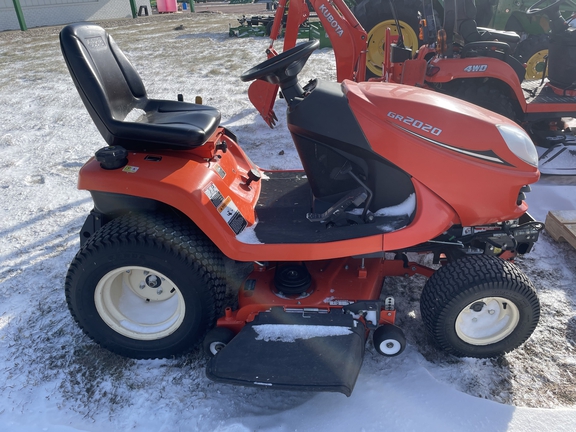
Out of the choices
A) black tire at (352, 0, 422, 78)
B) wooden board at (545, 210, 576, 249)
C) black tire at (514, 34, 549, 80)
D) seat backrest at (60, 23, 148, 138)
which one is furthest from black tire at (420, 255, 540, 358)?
black tire at (514, 34, 549, 80)

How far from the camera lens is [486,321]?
2.08m

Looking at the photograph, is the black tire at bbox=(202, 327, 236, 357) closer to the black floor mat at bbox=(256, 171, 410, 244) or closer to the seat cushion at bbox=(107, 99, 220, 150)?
the black floor mat at bbox=(256, 171, 410, 244)

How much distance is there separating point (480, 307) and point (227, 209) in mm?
1233

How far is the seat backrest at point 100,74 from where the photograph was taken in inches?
82.0

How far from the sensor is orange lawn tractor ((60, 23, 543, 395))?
1.90m

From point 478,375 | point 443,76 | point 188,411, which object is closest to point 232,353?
point 188,411

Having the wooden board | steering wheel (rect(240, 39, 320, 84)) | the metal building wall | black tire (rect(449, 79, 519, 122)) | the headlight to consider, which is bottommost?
the metal building wall

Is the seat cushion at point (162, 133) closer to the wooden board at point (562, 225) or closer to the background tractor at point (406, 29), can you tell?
the wooden board at point (562, 225)

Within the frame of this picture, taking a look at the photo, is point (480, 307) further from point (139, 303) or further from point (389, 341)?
point (139, 303)

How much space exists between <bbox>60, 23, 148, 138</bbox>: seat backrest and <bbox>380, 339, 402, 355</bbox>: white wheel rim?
1632mm

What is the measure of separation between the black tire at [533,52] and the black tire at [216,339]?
5788 mm

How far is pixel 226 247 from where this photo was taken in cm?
196

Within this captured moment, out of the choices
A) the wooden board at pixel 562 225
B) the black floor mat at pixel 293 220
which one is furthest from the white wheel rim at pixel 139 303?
the wooden board at pixel 562 225

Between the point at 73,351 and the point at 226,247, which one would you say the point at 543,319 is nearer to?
the point at 226,247
